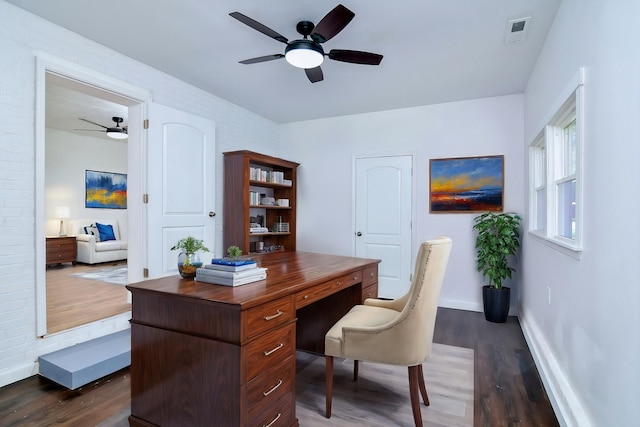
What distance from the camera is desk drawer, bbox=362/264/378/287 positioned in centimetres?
273

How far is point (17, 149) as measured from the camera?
98.7 inches

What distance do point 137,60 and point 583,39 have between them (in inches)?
139

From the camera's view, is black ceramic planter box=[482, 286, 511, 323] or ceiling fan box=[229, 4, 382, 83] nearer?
ceiling fan box=[229, 4, 382, 83]

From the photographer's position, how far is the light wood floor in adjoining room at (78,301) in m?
3.17

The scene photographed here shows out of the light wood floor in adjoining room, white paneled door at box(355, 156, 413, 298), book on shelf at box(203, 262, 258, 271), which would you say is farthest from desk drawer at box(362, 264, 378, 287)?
the light wood floor in adjoining room

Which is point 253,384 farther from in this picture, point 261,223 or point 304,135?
point 304,135

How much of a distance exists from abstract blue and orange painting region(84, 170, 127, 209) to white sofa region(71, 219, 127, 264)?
44 centimetres

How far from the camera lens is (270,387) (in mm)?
1625

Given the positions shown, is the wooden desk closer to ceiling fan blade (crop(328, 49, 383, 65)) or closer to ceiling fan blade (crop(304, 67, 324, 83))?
ceiling fan blade (crop(328, 49, 383, 65))

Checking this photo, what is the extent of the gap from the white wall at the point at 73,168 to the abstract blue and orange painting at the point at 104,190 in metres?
0.09

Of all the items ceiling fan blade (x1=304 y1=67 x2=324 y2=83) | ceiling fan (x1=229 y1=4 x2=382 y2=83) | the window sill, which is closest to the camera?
the window sill

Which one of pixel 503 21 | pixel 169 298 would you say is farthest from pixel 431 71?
pixel 169 298

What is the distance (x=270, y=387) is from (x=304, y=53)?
7.12ft

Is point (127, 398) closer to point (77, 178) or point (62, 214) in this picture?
point (62, 214)
